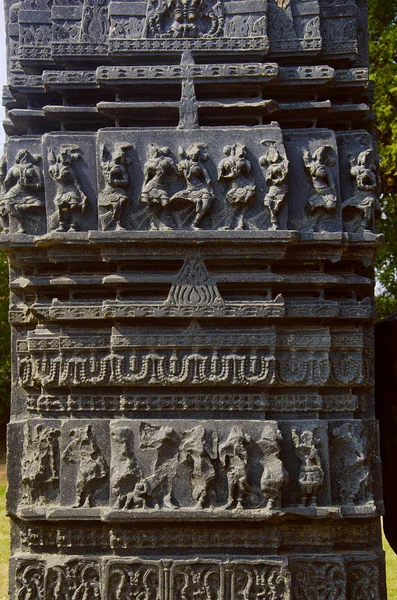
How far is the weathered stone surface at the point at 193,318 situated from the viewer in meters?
4.40

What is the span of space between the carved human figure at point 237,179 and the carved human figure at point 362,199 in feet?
1.89

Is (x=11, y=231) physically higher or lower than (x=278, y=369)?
higher

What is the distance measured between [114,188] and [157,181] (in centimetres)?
24

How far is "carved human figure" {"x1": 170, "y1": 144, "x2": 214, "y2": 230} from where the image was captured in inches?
175

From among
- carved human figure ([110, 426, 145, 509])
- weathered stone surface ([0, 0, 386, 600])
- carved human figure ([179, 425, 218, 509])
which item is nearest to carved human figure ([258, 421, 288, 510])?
weathered stone surface ([0, 0, 386, 600])

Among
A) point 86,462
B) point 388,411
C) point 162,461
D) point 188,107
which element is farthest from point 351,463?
point 188,107

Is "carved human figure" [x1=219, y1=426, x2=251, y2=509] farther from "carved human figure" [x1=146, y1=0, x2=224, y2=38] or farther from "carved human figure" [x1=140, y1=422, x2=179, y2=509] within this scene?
"carved human figure" [x1=146, y1=0, x2=224, y2=38]

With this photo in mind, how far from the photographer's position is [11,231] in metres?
4.61

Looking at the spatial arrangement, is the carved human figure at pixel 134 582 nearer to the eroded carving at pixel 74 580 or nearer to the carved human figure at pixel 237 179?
the eroded carving at pixel 74 580

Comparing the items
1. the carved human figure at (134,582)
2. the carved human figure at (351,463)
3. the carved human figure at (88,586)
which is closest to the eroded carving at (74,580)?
the carved human figure at (88,586)

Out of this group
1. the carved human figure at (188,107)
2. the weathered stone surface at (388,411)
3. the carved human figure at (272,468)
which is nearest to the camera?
the carved human figure at (272,468)

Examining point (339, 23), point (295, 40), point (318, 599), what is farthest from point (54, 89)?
point (318, 599)

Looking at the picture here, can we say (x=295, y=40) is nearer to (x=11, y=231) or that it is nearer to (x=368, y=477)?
(x=11, y=231)

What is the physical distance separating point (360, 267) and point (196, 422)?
4.40ft
